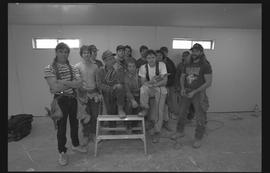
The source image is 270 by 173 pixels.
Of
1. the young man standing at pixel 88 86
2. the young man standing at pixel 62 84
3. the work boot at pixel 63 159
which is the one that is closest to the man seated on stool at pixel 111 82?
the young man standing at pixel 88 86

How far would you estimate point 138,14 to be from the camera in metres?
3.10

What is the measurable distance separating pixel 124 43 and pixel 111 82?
5.34 ft

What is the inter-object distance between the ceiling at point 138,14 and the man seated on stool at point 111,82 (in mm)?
857

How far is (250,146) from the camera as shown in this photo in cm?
259

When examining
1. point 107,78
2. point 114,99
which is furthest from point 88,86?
point 114,99

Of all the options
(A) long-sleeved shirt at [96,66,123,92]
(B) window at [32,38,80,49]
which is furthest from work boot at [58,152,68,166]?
(B) window at [32,38,80,49]

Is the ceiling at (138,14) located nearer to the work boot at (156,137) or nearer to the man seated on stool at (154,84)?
the man seated on stool at (154,84)

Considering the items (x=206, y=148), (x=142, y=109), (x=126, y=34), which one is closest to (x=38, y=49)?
(x=126, y=34)

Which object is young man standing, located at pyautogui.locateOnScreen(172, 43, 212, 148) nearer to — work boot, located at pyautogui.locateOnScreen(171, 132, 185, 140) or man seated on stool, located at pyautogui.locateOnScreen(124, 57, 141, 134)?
work boot, located at pyautogui.locateOnScreen(171, 132, 185, 140)

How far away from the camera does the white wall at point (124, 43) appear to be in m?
3.75

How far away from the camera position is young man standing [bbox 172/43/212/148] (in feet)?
8.06

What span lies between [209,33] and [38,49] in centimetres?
381

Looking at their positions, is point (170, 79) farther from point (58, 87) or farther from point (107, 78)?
point (58, 87)

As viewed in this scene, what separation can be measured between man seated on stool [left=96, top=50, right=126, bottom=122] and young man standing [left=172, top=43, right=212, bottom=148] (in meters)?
0.93
